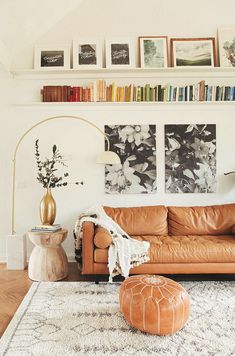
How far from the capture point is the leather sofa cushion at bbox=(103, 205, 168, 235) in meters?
3.57

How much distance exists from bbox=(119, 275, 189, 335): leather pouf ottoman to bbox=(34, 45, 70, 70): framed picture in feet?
10.4

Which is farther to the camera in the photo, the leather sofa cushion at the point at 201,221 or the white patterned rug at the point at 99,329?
the leather sofa cushion at the point at 201,221

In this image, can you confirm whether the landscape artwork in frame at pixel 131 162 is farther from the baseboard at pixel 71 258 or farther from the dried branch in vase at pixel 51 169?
the baseboard at pixel 71 258

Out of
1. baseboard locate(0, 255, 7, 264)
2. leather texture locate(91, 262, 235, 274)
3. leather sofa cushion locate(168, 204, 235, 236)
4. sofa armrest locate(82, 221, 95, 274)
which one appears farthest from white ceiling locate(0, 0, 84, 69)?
leather sofa cushion locate(168, 204, 235, 236)

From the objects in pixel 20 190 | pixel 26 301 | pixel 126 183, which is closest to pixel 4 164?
pixel 20 190

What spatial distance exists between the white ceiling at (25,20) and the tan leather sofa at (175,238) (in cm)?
252

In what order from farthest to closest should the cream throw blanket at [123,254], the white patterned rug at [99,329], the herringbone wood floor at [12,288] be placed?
the cream throw blanket at [123,254]
the herringbone wood floor at [12,288]
the white patterned rug at [99,329]

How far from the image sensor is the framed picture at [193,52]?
400cm

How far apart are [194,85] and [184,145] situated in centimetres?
83

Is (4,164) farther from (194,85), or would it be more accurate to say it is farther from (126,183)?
(194,85)

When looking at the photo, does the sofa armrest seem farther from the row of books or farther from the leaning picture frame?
the leaning picture frame

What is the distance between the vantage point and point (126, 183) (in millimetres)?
3986

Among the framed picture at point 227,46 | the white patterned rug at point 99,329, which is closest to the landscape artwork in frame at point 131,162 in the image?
the framed picture at point 227,46

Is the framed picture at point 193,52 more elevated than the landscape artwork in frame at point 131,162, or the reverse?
the framed picture at point 193,52
